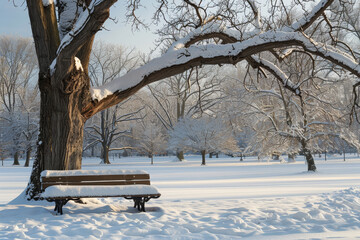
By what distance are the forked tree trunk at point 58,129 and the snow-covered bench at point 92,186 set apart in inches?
25.8

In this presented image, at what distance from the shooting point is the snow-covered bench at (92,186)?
676 centimetres

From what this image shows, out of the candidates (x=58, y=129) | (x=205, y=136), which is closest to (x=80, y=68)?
(x=58, y=129)

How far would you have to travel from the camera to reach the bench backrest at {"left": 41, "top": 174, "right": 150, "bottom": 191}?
7137 mm

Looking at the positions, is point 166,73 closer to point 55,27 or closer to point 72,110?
point 72,110

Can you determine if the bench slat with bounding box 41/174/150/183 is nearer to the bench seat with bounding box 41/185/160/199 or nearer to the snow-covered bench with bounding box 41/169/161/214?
the snow-covered bench with bounding box 41/169/161/214

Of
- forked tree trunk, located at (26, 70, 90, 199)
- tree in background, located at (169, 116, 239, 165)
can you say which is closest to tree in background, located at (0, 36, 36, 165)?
tree in background, located at (169, 116, 239, 165)

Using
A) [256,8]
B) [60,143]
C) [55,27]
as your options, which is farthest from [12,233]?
[256,8]

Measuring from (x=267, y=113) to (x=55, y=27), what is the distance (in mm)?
18787

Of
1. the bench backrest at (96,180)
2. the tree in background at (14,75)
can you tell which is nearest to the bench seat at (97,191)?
the bench backrest at (96,180)

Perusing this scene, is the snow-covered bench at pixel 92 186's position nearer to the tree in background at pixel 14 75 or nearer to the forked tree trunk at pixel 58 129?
the forked tree trunk at pixel 58 129

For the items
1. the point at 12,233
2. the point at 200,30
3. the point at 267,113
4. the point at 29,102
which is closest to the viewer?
the point at 12,233

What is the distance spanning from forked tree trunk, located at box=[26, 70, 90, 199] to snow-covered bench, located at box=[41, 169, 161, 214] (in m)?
0.66

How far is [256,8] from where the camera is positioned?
889cm

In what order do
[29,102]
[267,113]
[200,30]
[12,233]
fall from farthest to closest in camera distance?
1. [29,102]
2. [267,113]
3. [200,30]
4. [12,233]
